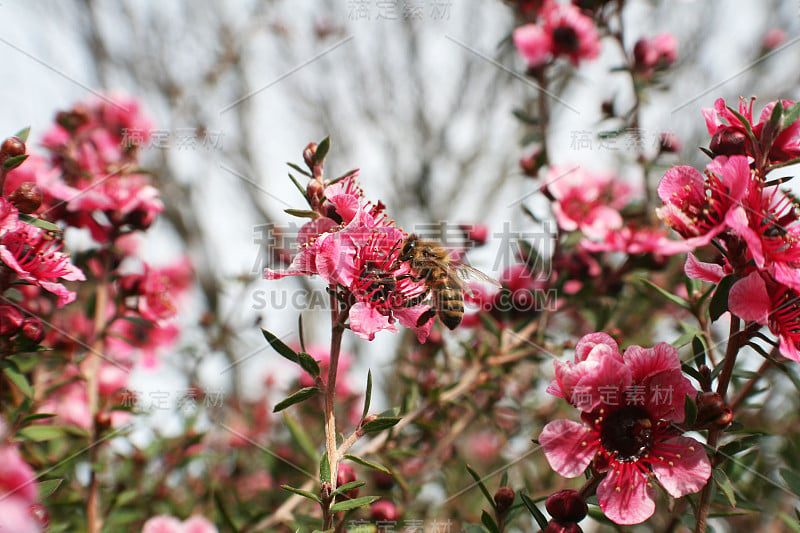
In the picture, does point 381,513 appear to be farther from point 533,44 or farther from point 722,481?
point 533,44

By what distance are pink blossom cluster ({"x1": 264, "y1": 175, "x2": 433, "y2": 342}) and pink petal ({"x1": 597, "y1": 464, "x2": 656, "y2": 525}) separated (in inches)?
18.8

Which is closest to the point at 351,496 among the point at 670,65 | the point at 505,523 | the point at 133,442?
the point at 505,523

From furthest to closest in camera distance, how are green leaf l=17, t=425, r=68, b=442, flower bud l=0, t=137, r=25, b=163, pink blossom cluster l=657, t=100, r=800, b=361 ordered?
1. green leaf l=17, t=425, r=68, b=442
2. flower bud l=0, t=137, r=25, b=163
3. pink blossom cluster l=657, t=100, r=800, b=361

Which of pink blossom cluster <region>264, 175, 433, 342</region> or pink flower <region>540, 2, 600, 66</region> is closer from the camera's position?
pink blossom cluster <region>264, 175, 433, 342</region>

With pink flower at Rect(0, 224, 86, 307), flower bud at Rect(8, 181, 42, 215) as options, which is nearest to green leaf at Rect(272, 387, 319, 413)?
pink flower at Rect(0, 224, 86, 307)

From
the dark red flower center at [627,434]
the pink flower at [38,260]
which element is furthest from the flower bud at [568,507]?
Result: the pink flower at [38,260]

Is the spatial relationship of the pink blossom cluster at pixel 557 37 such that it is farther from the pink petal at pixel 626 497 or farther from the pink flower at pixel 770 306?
the pink petal at pixel 626 497

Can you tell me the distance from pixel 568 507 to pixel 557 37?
2188 mm

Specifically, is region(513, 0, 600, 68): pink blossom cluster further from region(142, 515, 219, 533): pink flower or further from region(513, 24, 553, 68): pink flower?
region(142, 515, 219, 533): pink flower

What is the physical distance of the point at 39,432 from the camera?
159 cm

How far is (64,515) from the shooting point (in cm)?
185

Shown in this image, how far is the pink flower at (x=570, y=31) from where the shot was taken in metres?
2.61

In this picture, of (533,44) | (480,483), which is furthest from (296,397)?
(533,44)

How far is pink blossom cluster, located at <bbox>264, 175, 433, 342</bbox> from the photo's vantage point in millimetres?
1171
